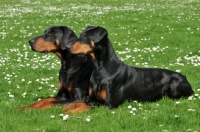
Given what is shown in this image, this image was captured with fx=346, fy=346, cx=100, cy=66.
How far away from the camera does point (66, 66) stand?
28.2 feet

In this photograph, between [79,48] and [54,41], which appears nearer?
[79,48]

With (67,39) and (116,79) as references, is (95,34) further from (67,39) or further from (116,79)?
(116,79)

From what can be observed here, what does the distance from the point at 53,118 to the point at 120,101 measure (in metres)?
1.74

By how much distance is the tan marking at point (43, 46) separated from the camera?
324 inches

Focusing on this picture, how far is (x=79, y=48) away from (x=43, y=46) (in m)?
1.16

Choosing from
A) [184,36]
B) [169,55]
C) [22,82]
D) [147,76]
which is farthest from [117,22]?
[147,76]

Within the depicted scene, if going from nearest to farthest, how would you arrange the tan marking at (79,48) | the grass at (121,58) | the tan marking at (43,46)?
1. the grass at (121,58)
2. the tan marking at (79,48)
3. the tan marking at (43,46)

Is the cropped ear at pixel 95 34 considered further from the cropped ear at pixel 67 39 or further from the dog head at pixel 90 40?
the cropped ear at pixel 67 39

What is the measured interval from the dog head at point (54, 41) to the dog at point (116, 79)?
0.65 meters

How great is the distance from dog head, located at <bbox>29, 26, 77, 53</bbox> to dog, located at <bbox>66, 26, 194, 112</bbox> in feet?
2.13

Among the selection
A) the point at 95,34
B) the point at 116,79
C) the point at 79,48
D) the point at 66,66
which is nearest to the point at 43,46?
the point at 66,66

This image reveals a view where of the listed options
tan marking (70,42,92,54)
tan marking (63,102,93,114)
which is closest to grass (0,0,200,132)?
tan marking (63,102,93,114)

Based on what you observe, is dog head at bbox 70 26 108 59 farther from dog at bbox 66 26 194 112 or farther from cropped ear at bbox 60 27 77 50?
cropped ear at bbox 60 27 77 50

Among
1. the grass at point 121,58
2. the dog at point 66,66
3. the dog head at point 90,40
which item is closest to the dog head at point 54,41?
the dog at point 66,66
